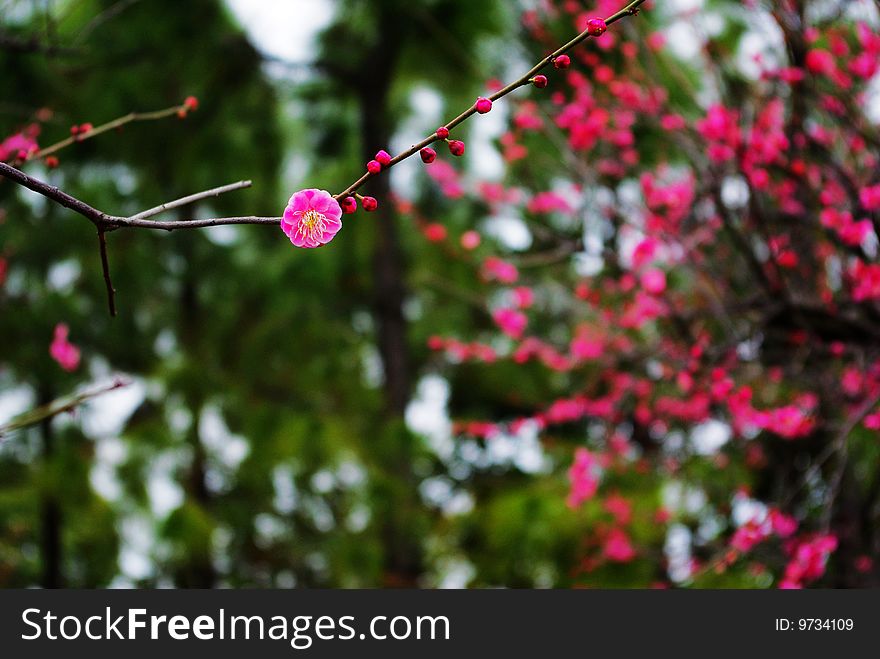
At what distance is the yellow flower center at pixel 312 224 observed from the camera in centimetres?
136

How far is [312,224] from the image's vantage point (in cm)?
138

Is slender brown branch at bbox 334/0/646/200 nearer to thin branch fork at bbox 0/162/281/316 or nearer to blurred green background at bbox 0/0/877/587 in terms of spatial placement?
thin branch fork at bbox 0/162/281/316

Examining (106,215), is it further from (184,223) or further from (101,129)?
(101,129)

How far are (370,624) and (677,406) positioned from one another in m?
2.62

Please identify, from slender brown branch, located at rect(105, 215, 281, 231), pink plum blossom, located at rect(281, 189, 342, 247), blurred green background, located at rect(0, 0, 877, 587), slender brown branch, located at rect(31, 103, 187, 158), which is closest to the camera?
slender brown branch, located at rect(105, 215, 281, 231)

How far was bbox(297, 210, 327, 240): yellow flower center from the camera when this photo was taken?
136 cm

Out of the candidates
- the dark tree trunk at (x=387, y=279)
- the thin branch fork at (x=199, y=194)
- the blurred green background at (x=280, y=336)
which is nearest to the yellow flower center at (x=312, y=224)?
the thin branch fork at (x=199, y=194)

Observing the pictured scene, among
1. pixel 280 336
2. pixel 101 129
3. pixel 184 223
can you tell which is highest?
pixel 280 336

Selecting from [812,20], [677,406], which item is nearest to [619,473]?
[677,406]

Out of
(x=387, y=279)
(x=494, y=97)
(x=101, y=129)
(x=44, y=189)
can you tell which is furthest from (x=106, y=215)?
(x=387, y=279)

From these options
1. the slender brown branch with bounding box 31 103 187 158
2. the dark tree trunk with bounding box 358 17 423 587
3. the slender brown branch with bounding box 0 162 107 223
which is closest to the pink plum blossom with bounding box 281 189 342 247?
the slender brown branch with bounding box 0 162 107 223

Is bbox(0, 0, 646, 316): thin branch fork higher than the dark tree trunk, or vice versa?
the dark tree trunk

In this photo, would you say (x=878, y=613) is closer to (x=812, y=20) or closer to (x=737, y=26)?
(x=812, y=20)

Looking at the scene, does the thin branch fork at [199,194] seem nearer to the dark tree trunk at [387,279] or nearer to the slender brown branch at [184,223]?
the slender brown branch at [184,223]
